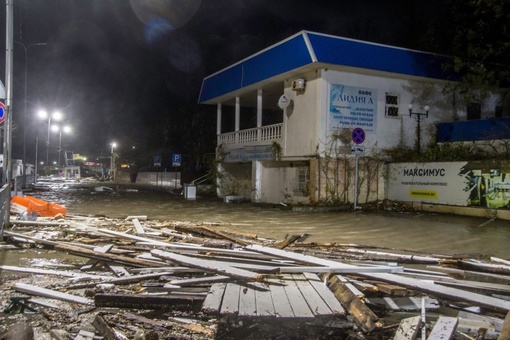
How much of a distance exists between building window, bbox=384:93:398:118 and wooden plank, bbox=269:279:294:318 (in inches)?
628

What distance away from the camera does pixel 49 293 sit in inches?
215

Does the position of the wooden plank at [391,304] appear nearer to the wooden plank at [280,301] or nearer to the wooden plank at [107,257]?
the wooden plank at [280,301]

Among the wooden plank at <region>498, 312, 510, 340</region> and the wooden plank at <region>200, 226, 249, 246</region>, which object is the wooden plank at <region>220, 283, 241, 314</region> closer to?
the wooden plank at <region>498, 312, 510, 340</region>

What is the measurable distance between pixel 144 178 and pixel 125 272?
142ft

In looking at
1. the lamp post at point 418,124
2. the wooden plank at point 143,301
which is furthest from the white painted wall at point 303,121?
the wooden plank at point 143,301

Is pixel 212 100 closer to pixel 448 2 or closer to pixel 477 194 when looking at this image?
pixel 448 2

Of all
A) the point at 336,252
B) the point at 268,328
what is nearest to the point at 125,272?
the point at 268,328

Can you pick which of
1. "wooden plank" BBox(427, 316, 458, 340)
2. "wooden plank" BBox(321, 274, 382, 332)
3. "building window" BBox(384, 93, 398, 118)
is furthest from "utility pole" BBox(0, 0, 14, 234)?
"building window" BBox(384, 93, 398, 118)

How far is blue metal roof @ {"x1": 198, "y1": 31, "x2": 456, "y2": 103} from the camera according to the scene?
17500 millimetres

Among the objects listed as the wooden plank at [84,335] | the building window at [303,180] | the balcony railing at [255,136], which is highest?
the balcony railing at [255,136]

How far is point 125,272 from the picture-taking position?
6582 mm

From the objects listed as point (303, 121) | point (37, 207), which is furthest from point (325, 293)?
point (303, 121)

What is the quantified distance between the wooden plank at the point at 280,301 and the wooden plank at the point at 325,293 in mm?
461

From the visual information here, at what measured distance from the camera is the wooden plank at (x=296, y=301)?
4.63 meters
